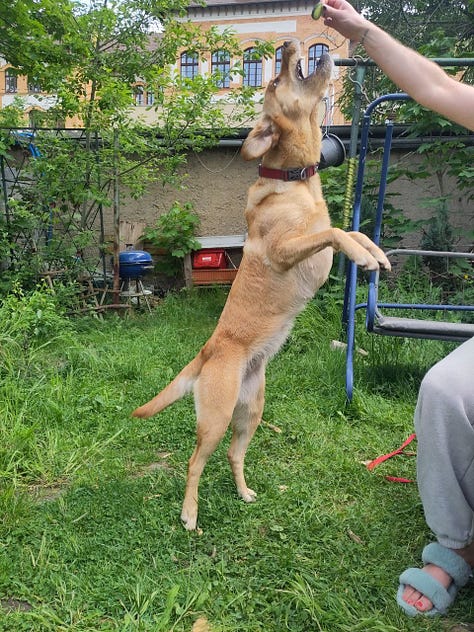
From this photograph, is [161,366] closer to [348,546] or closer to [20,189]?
[348,546]

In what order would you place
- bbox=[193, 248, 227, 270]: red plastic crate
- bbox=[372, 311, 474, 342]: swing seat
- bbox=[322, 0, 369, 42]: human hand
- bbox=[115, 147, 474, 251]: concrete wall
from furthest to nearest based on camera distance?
bbox=[115, 147, 474, 251]: concrete wall
bbox=[193, 248, 227, 270]: red plastic crate
bbox=[372, 311, 474, 342]: swing seat
bbox=[322, 0, 369, 42]: human hand

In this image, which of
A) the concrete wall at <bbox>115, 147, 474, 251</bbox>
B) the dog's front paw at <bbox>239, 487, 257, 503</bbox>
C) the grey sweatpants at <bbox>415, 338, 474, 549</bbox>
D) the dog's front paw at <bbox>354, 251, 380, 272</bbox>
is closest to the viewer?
the grey sweatpants at <bbox>415, 338, 474, 549</bbox>

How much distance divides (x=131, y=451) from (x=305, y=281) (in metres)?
1.55

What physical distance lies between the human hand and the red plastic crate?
550cm

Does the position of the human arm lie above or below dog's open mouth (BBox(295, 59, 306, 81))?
below

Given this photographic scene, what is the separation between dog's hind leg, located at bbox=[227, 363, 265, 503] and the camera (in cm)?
274

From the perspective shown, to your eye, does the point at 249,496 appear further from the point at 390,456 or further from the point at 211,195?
the point at 211,195

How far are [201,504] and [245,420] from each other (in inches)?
19.0

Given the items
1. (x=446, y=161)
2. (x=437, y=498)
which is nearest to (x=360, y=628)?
(x=437, y=498)

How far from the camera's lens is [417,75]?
186 centimetres

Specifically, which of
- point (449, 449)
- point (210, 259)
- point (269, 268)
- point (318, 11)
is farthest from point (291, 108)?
point (210, 259)

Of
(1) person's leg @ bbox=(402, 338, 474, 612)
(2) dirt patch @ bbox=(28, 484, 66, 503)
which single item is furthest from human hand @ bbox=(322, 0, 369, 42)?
(2) dirt patch @ bbox=(28, 484, 66, 503)

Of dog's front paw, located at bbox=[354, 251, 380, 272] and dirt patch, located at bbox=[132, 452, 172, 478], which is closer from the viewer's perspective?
dog's front paw, located at bbox=[354, 251, 380, 272]

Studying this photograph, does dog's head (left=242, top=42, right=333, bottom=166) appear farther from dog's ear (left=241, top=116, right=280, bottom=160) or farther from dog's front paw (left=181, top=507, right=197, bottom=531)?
dog's front paw (left=181, top=507, right=197, bottom=531)
